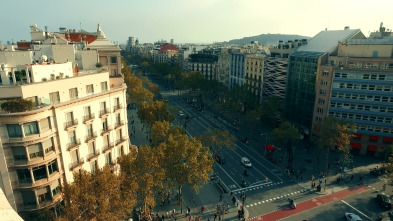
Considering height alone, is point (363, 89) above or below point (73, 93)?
below

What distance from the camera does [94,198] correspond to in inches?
1144

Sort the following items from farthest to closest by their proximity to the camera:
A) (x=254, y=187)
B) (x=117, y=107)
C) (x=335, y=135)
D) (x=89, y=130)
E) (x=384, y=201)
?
(x=335, y=135)
(x=254, y=187)
(x=117, y=107)
(x=384, y=201)
(x=89, y=130)

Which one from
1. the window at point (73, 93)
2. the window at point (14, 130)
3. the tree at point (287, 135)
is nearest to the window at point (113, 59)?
the window at point (73, 93)

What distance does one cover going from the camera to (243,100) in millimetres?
89250

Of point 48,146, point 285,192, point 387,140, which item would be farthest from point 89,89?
point 387,140

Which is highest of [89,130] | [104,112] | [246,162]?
[104,112]

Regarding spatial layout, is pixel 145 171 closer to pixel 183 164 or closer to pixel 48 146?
pixel 183 164

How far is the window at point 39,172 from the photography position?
32625mm

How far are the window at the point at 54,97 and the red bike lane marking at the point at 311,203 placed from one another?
118ft

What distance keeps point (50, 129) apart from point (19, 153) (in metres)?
4.38

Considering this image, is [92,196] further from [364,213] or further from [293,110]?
[293,110]

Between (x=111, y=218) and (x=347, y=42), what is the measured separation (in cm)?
7392

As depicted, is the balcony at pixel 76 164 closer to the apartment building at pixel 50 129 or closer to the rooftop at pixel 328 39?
the apartment building at pixel 50 129

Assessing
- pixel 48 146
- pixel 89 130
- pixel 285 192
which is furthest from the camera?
pixel 285 192
